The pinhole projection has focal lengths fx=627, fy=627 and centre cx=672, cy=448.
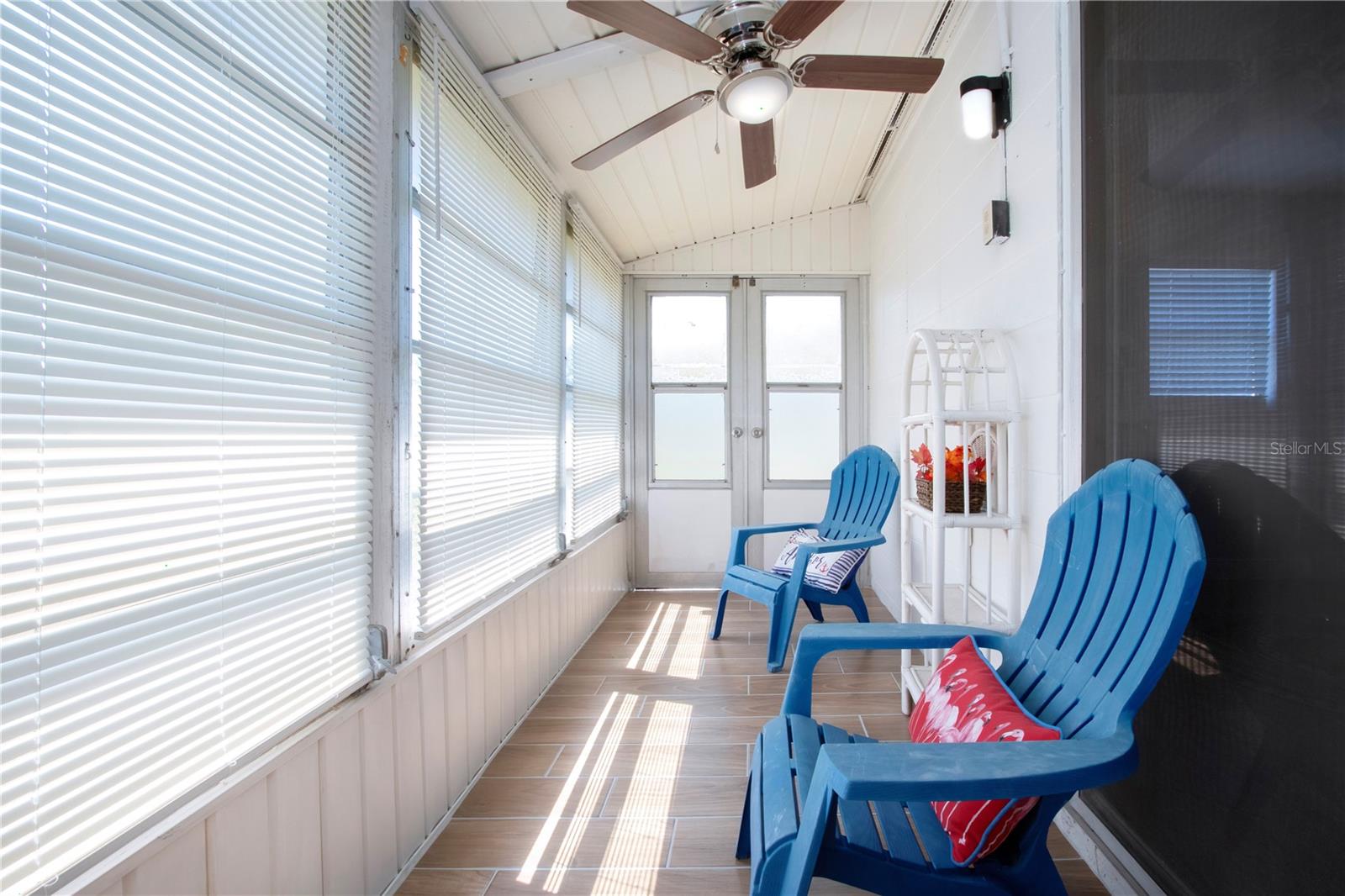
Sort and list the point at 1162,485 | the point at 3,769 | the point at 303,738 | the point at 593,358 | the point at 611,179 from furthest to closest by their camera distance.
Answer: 1. the point at 593,358
2. the point at 611,179
3. the point at 303,738
4. the point at 1162,485
5. the point at 3,769

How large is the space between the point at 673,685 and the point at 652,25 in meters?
2.47

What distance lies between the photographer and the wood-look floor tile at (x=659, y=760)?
81.7 inches

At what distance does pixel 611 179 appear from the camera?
324 centimetres

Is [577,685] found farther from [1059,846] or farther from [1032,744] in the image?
[1032,744]

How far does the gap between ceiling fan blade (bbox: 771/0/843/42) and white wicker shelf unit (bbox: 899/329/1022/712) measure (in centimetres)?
101

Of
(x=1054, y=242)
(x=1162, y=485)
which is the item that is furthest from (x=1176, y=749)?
(x=1054, y=242)

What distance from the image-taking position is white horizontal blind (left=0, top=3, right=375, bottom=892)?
2.64 ft

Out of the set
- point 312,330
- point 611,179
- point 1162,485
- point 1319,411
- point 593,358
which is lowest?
point 1162,485

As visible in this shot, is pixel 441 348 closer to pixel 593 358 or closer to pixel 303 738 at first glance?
pixel 303 738

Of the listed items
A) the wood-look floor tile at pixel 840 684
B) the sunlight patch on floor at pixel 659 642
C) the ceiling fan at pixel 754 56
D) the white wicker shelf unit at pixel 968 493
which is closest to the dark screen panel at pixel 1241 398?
the white wicker shelf unit at pixel 968 493

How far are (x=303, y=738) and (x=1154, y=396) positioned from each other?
1876 mm

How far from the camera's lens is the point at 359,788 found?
55.8 inches

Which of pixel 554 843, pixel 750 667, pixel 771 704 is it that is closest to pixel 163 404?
pixel 554 843

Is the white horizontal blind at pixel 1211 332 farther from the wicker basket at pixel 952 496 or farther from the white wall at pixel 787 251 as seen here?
the white wall at pixel 787 251
